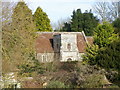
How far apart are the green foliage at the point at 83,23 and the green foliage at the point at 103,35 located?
20192mm

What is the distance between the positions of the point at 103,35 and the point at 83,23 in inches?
852

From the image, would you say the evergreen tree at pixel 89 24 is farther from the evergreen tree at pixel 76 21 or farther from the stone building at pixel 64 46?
the stone building at pixel 64 46

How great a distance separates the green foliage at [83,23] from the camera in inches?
1538

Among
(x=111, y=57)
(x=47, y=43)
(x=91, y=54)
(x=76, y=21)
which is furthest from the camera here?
(x=76, y=21)

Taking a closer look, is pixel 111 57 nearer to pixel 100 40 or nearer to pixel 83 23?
pixel 100 40

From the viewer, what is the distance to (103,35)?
18.3 m

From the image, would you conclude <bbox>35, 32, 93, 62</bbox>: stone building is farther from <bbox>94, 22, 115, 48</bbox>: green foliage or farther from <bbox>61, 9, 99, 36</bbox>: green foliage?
<bbox>94, 22, 115, 48</bbox>: green foliage

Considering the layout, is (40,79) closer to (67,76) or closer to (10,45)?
(67,76)

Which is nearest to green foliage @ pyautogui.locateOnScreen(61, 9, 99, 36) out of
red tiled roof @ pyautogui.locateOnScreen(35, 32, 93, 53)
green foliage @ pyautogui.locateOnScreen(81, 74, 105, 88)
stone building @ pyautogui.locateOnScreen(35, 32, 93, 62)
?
red tiled roof @ pyautogui.locateOnScreen(35, 32, 93, 53)

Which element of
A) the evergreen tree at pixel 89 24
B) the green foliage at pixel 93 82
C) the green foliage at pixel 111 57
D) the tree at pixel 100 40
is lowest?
the green foliage at pixel 93 82

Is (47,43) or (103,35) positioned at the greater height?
(47,43)

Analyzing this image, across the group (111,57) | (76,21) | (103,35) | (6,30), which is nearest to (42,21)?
(76,21)

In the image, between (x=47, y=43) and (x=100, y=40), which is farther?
(x=47, y=43)

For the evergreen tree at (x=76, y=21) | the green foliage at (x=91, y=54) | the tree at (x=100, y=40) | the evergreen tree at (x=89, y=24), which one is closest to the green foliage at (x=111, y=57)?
the green foliage at (x=91, y=54)
